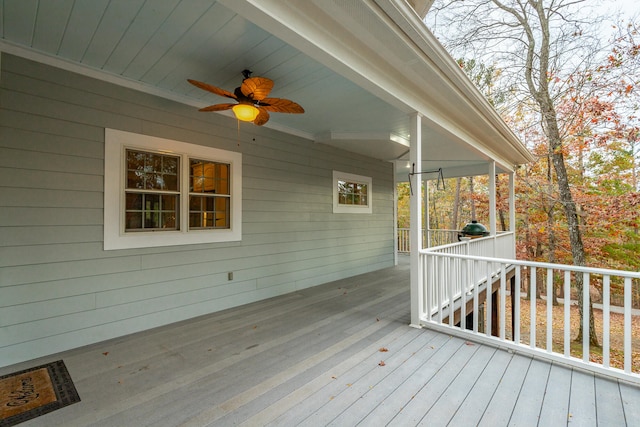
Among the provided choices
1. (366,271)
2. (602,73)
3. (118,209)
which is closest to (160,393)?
(118,209)

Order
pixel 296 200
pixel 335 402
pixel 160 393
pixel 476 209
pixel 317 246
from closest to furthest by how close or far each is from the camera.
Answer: pixel 335 402 → pixel 160 393 → pixel 296 200 → pixel 317 246 → pixel 476 209

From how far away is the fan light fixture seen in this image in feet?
9.45

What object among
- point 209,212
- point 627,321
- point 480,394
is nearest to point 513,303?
point 627,321

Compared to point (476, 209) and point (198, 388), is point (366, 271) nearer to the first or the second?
point (198, 388)

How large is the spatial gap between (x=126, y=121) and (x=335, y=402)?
11.2ft

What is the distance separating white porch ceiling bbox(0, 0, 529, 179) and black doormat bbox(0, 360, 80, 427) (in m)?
2.79

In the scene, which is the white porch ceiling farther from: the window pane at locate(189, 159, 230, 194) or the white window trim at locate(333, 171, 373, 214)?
the white window trim at locate(333, 171, 373, 214)

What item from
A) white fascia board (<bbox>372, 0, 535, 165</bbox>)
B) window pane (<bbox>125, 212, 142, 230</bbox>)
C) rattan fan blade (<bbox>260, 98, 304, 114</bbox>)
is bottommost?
window pane (<bbox>125, 212, 142, 230</bbox>)

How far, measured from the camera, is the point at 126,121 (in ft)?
10.3

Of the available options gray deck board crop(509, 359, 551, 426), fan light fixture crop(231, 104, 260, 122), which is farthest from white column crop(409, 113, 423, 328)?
fan light fixture crop(231, 104, 260, 122)

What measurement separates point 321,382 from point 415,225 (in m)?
2.05

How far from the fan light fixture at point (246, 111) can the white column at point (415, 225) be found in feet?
5.98

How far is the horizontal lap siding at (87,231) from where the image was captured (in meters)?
2.56

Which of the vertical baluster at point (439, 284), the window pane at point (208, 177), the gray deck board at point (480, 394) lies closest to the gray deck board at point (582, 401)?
the gray deck board at point (480, 394)
